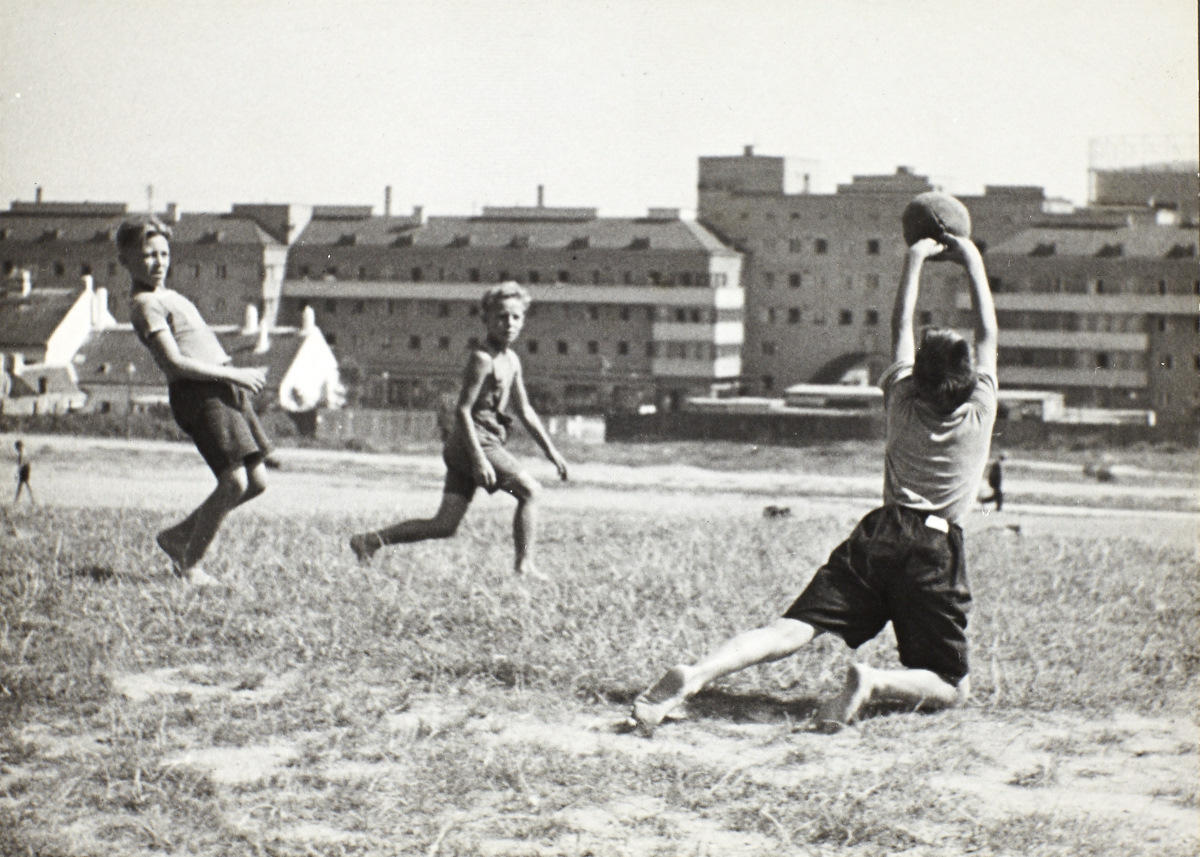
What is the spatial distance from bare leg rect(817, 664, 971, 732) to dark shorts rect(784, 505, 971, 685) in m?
0.06

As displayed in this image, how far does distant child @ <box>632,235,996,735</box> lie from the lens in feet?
15.7

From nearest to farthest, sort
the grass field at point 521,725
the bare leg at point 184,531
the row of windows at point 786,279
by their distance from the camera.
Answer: the grass field at point 521,725
the bare leg at point 184,531
the row of windows at point 786,279

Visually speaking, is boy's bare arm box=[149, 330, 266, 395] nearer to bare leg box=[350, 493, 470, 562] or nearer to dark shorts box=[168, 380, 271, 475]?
dark shorts box=[168, 380, 271, 475]

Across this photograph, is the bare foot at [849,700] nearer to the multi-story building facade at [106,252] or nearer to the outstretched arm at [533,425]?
the outstretched arm at [533,425]

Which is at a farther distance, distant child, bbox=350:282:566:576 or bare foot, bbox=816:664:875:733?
distant child, bbox=350:282:566:576

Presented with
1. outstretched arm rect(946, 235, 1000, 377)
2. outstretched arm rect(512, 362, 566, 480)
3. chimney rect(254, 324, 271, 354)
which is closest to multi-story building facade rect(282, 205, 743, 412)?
chimney rect(254, 324, 271, 354)

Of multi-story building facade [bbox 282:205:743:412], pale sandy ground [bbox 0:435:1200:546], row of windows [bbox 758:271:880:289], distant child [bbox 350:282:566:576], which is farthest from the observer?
row of windows [bbox 758:271:880:289]

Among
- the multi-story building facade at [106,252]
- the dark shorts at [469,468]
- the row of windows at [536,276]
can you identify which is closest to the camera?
the dark shorts at [469,468]

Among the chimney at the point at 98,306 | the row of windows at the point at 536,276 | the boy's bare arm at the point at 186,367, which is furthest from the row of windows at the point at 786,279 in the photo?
the boy's bare arm at the point at 186,367

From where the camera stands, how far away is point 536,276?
207ft

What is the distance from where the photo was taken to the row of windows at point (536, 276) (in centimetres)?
6094

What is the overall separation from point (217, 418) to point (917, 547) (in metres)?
2.98

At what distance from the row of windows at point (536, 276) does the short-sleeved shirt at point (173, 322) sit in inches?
1964

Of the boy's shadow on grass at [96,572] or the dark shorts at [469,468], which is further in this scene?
the dark shorts at [469,468]
